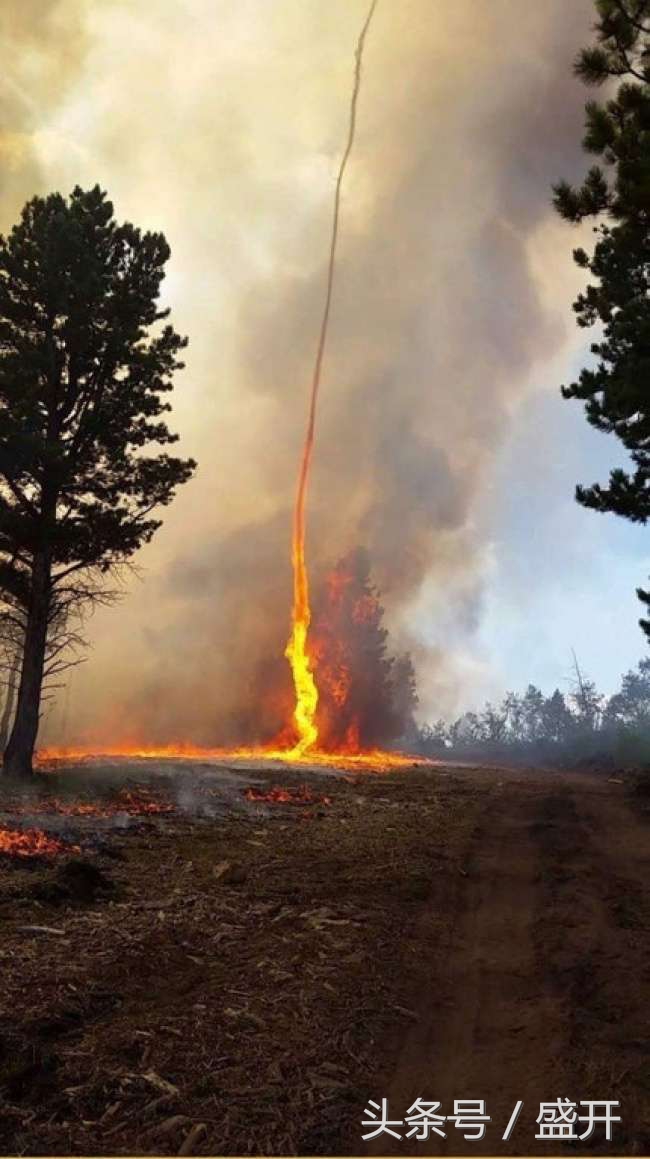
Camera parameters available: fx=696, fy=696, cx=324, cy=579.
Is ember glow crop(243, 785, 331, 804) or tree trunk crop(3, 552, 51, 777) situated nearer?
ember glow crop(243, 785, 331, 804)

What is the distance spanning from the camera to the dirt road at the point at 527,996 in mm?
4496

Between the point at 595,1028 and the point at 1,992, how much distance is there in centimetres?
464

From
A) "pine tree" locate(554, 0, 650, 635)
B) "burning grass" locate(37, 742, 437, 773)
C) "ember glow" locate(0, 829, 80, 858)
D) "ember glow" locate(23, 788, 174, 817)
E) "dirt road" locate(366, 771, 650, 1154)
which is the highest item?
"pine tree" locate(554, 0, 650, 635)

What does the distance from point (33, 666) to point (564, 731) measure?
330 feet

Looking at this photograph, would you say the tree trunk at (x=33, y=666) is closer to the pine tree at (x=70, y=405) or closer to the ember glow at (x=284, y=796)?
the pine tree at (x=70, y=405)

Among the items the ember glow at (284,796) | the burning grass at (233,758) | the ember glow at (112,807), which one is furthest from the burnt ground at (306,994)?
the burning grass at (233,758)

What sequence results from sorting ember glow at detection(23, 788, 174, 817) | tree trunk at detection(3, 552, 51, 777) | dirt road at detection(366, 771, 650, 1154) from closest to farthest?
dirt road at detection(366, 771, 650, 1154), ember glow at detection(23, 788, 174, 817), tree trunk at detection(3, 552, 51, 777)

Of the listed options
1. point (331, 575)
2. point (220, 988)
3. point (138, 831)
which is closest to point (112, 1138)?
point (220, 988)

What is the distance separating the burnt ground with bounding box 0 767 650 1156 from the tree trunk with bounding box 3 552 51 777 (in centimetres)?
1037

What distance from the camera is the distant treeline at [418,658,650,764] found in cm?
4853

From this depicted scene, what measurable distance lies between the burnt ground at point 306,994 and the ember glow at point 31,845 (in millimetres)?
319

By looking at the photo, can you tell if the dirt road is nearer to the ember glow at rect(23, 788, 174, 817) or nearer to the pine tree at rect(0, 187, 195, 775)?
the ember glow at rect(23, 788, 174, 817)

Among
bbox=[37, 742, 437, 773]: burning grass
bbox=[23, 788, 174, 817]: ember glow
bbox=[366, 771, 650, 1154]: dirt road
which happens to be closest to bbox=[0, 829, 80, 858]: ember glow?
bbox=[23, 788, 174, 817]: ember glow

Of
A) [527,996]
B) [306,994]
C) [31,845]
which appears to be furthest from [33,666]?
[527,996]
